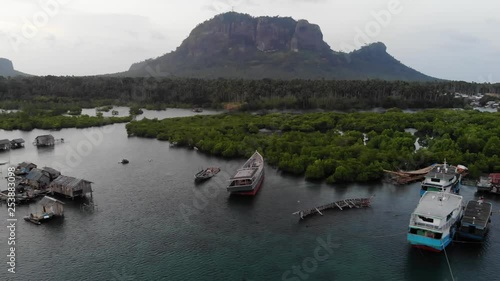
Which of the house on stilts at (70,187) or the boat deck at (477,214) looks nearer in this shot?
the boat deck at (477,214)

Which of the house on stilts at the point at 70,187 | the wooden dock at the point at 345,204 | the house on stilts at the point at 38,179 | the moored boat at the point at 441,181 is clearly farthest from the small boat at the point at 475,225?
the house on stilts at the point at 38,179

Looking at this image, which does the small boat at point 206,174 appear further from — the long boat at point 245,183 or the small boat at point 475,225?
the small boat at point 475,225

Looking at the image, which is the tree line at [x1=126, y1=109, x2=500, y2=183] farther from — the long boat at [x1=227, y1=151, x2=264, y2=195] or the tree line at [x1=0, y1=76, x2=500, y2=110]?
the tree line at [x1=0, y1=76, x2=500, y2=110]

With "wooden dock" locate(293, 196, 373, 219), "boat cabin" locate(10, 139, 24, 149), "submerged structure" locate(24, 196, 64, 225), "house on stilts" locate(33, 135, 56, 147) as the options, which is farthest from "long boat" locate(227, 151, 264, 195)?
"boat cabin" locate(10, 139, 24, 149)

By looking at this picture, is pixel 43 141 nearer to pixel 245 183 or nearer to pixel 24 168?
pixel 24 168

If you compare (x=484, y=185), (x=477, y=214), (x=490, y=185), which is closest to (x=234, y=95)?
(x=484, y=185)

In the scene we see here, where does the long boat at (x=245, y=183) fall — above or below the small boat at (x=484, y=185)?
below
